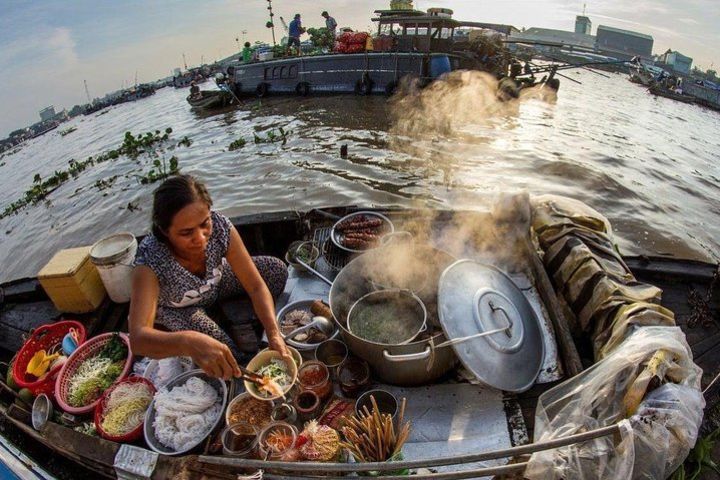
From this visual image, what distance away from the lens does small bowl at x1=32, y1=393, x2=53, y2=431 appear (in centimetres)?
302

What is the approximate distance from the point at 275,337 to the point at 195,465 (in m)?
1.14

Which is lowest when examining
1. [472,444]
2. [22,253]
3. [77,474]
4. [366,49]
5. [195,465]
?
[22,253]

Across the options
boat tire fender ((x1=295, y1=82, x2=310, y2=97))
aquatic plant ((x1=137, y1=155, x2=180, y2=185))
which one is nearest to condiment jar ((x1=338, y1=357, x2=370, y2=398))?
aquatic plant ((x1=137, y1=155, x2=180, y2=185))

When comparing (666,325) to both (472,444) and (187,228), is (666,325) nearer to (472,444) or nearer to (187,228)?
(472,444)

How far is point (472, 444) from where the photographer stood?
2.68m

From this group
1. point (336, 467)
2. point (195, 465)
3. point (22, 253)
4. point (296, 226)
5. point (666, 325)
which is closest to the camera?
point (336, 467)

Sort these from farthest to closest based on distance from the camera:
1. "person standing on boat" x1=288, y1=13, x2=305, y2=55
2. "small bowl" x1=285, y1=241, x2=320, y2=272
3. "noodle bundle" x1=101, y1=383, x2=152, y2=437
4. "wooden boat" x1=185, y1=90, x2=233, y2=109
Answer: "wooden boat" x1=185, y1=90, x2=233, y2=109
"person standing on boat" x1=288, y1=13, x2=305, y2=55
"small bowl" x1=285, y1=241, x2=320, y2=272
"noodle bundle" x1=101, y1=383, x2=152, y2=437

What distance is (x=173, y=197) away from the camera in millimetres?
2627

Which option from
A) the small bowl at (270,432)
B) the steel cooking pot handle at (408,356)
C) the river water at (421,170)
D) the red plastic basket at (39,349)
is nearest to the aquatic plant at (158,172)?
the river water at (421,170)

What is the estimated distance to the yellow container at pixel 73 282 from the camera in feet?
13.6

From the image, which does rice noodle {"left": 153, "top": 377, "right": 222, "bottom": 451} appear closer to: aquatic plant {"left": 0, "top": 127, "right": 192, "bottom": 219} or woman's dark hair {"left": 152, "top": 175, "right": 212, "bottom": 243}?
woman's dark hair {"left": 152, "top": 175, "right": 212, "bottom": 243}

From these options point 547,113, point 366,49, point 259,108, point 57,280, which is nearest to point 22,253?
point 57,280

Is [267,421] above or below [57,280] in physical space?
below

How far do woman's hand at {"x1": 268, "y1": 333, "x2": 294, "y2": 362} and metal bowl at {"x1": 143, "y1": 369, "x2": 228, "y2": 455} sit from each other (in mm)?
529
